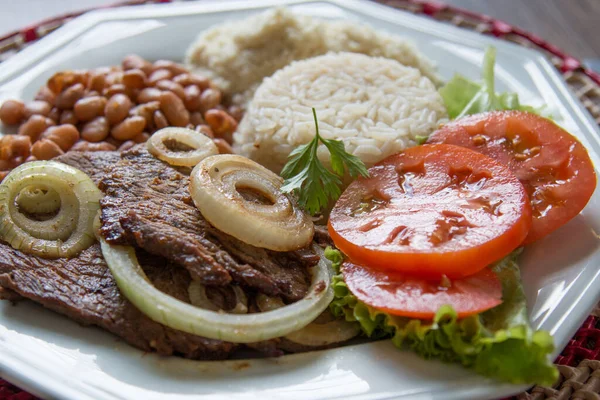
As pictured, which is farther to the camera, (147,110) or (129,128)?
(147,110)

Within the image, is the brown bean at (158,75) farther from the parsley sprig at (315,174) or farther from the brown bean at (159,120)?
the parsley sprig at (315,174)

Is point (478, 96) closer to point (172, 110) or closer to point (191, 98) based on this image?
point (191, 98)

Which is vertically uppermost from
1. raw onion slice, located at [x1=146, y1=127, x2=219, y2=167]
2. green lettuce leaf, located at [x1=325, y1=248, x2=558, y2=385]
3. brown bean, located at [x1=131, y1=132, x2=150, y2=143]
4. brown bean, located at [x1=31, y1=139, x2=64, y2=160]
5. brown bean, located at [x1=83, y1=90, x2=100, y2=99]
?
brown bean, located at [x1=83, y1=90, x2=100, y2=99]

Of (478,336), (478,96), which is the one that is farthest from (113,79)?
(478,336)

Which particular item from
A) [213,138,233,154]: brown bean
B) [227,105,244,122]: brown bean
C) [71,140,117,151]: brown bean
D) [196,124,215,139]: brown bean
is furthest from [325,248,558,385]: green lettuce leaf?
[227,105,244,122]: brown bean

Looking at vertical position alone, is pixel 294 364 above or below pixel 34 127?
below

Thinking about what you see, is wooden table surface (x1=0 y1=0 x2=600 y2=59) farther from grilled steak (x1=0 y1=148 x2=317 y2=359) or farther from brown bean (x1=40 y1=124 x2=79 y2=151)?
grilled steak (x1=0 y1=148 x2=317 y2=359)

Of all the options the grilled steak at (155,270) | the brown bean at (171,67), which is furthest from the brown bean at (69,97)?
the grilled steak at (155,270)
